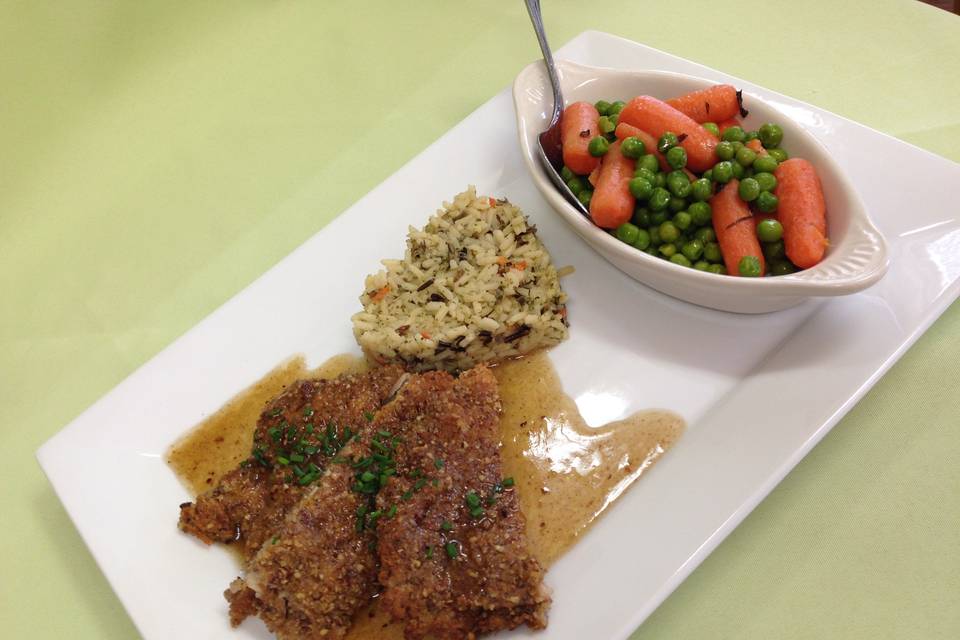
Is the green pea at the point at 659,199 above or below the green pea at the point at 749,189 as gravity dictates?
above

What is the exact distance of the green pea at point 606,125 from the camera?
347 cm

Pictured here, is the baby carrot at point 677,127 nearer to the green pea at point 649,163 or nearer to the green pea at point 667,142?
the green pea at point 667,142

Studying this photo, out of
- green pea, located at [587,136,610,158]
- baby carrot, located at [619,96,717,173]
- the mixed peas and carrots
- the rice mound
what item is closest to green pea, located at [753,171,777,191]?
the mixed peas and carrots

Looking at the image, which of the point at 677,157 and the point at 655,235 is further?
the point at 655,235

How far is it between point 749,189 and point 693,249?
0.34 meters

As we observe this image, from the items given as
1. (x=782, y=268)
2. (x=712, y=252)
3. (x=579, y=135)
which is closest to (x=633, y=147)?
(x=579, y=135)

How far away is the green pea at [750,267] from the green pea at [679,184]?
0.40 meters

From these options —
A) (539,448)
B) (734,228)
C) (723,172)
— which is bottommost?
(539,448)

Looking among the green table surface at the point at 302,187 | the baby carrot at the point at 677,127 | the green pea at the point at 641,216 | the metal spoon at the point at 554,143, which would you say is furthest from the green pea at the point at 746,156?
the green table surface at the point at 302,187

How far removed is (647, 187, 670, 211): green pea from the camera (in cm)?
318

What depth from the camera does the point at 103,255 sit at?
4.48 m

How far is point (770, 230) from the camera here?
10.0ft

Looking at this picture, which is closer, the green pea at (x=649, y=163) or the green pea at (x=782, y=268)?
the green pea at (x=782, y=268)

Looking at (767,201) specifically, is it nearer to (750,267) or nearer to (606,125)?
(750,267)
